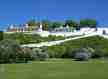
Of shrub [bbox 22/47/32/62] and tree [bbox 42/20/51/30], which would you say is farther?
tree [bbox 42/20/51/30]

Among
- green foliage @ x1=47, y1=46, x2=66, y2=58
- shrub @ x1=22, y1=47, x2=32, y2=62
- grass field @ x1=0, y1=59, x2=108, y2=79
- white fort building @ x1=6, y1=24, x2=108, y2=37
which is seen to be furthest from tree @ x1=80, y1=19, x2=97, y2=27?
grass field @ x1=0, y1=59, x2=108, y2=79

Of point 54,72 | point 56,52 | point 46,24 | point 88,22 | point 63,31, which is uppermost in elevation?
point 88,22

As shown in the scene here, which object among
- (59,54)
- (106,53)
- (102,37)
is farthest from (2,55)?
(102,37)

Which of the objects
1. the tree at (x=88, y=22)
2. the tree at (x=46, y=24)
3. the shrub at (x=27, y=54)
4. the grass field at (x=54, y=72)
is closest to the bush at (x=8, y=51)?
the shrub at (x=27, y=54)

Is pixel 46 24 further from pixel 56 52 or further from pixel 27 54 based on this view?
pixel 27 54

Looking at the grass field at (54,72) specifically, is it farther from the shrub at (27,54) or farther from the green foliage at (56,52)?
the green foliage at (56,52)

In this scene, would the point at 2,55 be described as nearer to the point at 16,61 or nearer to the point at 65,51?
the point at 16,61

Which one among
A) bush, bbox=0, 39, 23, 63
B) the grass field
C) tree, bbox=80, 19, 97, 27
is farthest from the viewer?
tree, bbox=80, 19, 97, 27

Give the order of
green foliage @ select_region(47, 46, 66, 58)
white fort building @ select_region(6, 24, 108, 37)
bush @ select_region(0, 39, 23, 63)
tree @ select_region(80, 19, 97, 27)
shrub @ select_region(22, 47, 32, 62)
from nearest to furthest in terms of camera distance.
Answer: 1. bush @ select_region(0, 39, 23, 63)
2. shrub @ select_region(22, 47, 32, 62)
3. green foliage @ select_region(47, 46, 66, 58)
4. white fort building @ select_region(6, 24, 108, 37)
5. tree @ select_region(80, 19, 97, 27)

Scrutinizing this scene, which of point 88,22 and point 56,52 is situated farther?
point 88,22

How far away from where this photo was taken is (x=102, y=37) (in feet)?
245

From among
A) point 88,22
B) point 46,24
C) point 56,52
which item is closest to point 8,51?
point 56,52

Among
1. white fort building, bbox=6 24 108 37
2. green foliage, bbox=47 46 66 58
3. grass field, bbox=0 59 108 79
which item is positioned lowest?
grass field, bbox=0 59 108 79

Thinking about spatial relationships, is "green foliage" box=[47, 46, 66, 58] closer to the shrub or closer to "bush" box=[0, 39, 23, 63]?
the shrub
